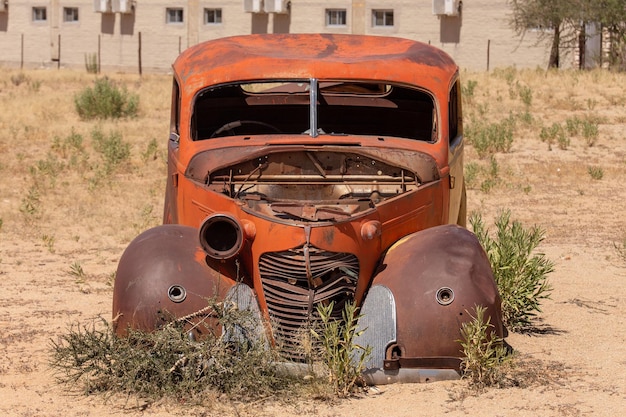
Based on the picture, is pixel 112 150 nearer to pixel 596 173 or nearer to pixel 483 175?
pixel 483 175

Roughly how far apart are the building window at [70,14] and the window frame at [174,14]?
13.1 ft

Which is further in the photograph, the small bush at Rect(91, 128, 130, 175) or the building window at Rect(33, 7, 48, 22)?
the building window at Rect(33, 7, 48, 22)

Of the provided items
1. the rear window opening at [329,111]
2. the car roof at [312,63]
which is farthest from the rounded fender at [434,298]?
the rear window opening at [329,111]

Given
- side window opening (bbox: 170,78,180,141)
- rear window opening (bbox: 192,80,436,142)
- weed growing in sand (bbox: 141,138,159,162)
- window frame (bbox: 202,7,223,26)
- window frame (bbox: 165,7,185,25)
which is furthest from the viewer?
window frame (bbox: 165,7,185,25)

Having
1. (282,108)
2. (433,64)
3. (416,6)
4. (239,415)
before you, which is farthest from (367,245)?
(416,6)

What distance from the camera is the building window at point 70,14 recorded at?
139ft

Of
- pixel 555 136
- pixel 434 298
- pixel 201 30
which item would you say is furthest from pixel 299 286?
pixel 201 30

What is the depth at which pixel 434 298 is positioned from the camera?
20.9 ft

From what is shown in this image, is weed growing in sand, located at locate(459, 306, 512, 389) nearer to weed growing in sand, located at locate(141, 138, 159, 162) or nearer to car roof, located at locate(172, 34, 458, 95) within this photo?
car roof, located at locate(172, 34, 458, 95)

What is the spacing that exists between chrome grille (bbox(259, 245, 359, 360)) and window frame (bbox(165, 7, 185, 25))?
114 feet

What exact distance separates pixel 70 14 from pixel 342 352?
1502 inches

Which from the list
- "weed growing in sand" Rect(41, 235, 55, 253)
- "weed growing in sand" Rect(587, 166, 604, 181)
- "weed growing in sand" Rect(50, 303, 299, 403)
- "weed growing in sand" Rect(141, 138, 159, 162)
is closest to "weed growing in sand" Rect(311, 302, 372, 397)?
"weed growing in sand" Rect(50, 303, 299, 403)

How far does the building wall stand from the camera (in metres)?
36.7

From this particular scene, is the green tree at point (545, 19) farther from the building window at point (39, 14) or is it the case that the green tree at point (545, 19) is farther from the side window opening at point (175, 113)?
the side window opening at point (175, 113)
